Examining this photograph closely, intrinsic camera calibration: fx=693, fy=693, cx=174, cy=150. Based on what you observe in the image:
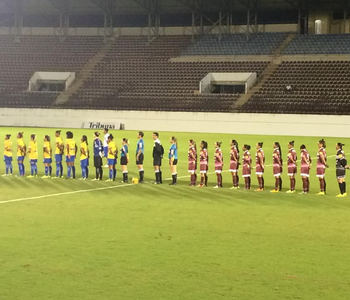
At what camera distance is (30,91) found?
5906cm

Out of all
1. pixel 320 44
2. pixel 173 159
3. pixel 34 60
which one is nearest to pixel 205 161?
pixel 173 159

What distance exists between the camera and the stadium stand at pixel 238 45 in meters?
58.2

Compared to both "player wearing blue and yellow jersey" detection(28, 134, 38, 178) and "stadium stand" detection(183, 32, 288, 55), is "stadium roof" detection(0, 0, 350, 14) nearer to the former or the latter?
"stadium stand" detection(183, 32, 288, 55)

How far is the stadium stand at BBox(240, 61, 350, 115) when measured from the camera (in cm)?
4853

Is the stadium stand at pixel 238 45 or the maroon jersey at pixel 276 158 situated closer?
the maroon jersey at pixel 276 158

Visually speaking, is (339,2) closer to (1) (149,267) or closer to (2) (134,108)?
(2) (134,108)

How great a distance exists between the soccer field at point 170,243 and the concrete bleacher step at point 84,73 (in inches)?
1505

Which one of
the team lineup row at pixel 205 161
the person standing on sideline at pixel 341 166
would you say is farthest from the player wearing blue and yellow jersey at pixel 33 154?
the person standing on sideline at pixel 341 166

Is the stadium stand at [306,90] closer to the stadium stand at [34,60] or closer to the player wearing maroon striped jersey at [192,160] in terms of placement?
the stadium stand at [34,60]

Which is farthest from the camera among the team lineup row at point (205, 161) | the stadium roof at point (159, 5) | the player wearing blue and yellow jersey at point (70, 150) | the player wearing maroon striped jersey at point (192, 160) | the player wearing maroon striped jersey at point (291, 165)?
the stadium roof at point (159, 5)

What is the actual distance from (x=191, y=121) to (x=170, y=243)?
37.1 meters

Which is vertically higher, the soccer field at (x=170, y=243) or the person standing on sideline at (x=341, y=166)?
the person standing on sideline at (x=341, y=166)

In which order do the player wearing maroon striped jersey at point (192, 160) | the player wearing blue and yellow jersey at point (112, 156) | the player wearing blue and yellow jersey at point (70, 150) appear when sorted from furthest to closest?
the player wearing blue and yellow jersey at point (70, 150)
the player wearing blue and yellow jersey at point (112, 156)
the player wearing maroon striped jersey at point (192, 160)

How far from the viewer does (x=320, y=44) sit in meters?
56.6
